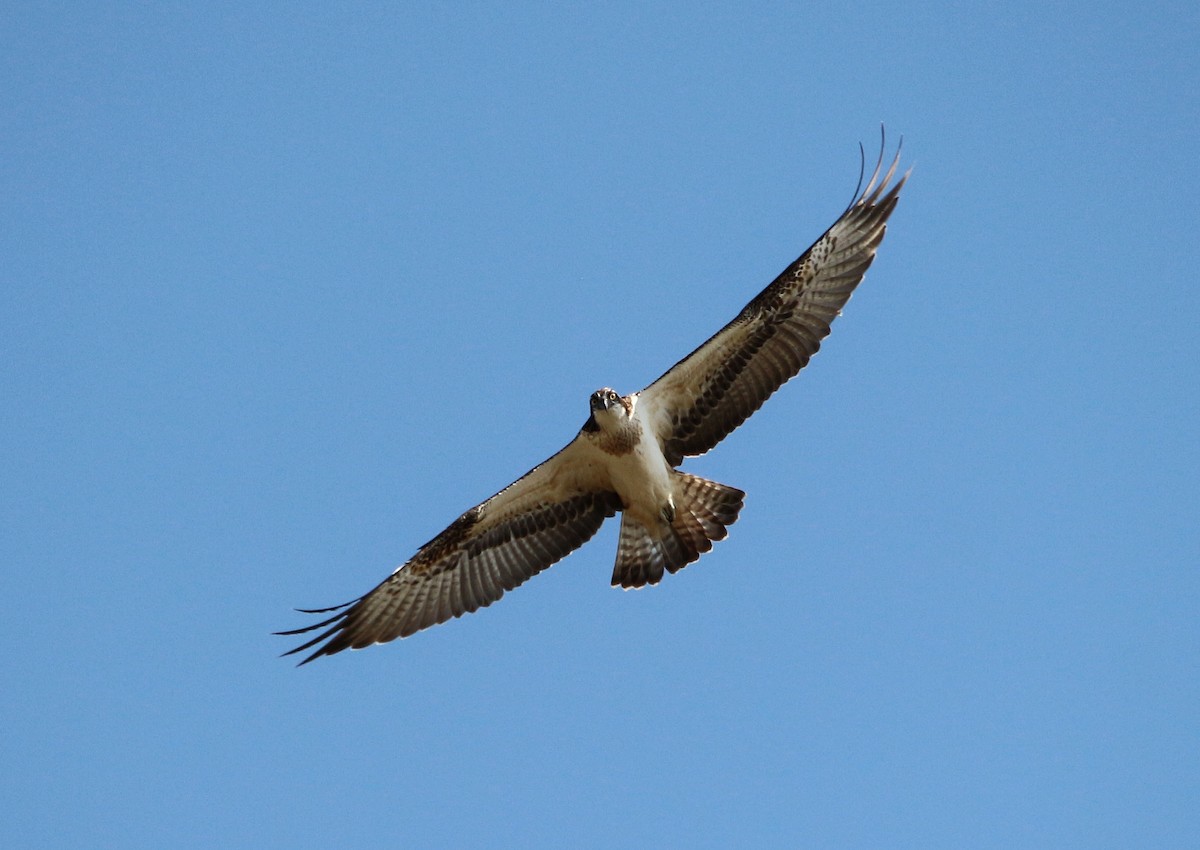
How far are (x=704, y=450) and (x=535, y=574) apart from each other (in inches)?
71.6

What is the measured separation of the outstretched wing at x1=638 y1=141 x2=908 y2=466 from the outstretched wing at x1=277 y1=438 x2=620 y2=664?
1080 mm

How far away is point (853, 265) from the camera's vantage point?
45.1 feet

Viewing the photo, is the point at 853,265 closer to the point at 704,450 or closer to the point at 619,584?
the point at 704,450

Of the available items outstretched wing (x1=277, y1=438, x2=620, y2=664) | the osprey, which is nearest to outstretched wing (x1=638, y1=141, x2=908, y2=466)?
the osprey

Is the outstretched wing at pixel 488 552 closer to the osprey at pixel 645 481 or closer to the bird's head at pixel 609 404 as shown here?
the osprey at pixel 645 481

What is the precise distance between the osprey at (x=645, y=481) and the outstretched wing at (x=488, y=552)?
0.04 ft

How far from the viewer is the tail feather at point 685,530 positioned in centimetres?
1396

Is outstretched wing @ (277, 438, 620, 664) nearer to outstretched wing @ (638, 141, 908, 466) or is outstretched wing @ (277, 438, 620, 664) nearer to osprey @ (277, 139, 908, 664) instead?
osprey @ (277, 139, 908, 664)

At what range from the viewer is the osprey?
13703mm

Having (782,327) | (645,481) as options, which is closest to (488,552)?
(645,481)

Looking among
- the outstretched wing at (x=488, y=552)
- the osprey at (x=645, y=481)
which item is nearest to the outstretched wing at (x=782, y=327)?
the osprey at (x=645, y=481)

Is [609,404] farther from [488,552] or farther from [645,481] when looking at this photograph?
[488,552]

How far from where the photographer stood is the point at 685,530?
46.0 feet

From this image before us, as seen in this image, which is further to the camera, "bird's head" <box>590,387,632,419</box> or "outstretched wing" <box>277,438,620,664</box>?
"outstretched wing" <box>277,438,620,664</box>
